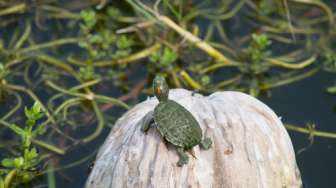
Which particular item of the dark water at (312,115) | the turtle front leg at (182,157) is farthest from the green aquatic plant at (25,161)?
the dark water at (312,115)

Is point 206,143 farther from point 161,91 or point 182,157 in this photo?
point 161,91

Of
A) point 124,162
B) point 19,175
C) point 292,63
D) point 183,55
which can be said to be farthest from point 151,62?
point 124,162

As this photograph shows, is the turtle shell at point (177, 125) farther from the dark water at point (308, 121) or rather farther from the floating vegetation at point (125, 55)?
the floating vegetation at point (125, 55)

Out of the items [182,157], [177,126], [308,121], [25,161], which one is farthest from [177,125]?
[308,121]

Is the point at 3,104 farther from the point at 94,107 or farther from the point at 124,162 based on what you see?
the point at 124,162

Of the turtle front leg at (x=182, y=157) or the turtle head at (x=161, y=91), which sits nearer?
the turtle front leg at (x=182, y=157)

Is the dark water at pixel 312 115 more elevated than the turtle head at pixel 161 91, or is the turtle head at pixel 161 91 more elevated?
the turtle head at pixel 161 91

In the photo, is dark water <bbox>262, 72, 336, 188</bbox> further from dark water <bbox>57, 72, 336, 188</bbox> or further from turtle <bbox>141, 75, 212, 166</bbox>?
turtle <bbox>141, 75, 212, 166</bbox>
